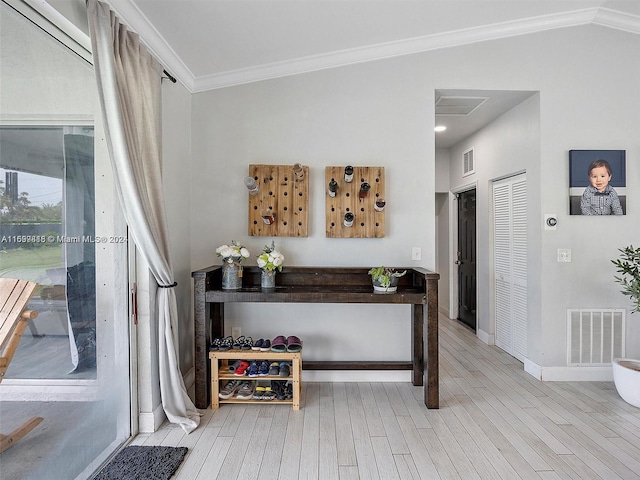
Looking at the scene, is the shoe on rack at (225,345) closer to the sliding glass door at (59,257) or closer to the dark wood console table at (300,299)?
the dark wood console table at (300,299)

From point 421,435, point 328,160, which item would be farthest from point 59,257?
point 421,435

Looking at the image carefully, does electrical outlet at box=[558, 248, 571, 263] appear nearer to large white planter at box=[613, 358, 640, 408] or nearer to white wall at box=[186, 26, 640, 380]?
white wall at box=[186, 26, 640, 380]

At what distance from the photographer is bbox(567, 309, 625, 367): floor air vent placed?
3.18 meters

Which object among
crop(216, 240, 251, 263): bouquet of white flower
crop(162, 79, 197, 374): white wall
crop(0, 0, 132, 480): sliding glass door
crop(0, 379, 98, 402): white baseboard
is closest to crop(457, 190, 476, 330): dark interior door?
crop(216, 240, 251, 263): bouquet of white flower

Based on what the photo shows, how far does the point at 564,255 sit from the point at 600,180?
714 mm

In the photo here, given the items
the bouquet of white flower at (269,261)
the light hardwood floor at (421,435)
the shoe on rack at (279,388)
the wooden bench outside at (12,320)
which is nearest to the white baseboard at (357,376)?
the light hardwood floor at (421,435)

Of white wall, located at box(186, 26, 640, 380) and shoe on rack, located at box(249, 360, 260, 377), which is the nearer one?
shoe on rack, located at box(249, 360, 260, 377)

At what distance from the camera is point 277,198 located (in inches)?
124

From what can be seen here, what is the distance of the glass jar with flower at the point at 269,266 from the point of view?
282cm

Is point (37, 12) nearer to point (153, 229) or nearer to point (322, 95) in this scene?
point (153, 229)

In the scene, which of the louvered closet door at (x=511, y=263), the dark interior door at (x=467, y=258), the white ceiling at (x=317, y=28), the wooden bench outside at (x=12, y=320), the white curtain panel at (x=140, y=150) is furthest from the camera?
the dark interior door at (x=467, y=258)

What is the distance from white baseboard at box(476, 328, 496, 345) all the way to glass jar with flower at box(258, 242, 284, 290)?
283cm

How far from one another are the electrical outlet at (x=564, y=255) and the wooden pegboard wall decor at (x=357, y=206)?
5.23 ft

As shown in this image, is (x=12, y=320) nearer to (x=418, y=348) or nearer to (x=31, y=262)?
(x=31, y=262)
